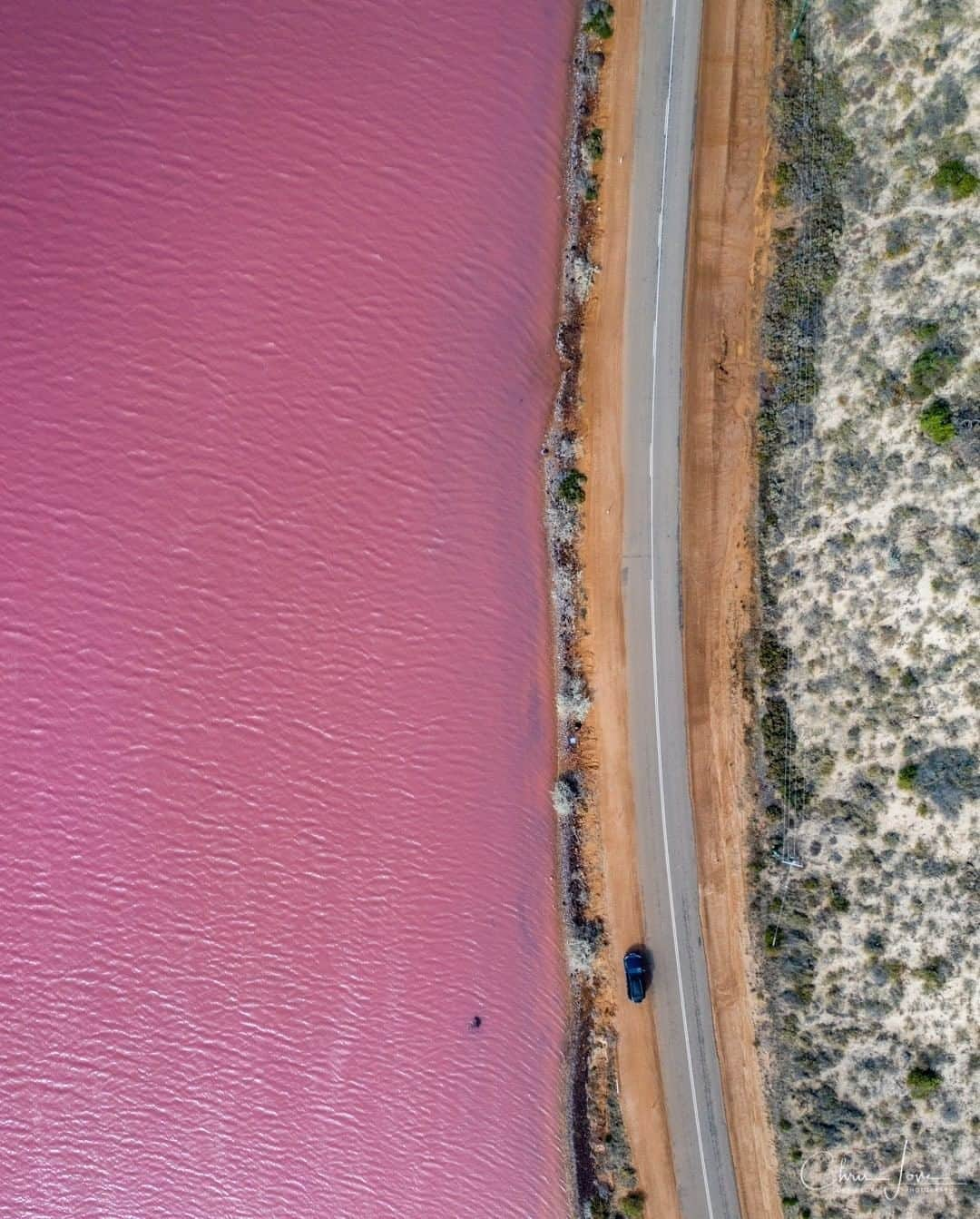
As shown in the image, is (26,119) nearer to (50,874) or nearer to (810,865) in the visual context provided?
(50,874)

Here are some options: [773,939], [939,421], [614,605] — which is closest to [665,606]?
[614,605]

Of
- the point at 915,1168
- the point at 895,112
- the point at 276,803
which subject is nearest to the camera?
the point at 895,112

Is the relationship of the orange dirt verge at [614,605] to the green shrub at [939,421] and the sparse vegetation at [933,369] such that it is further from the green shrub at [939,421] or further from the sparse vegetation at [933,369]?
the green shrub at [939,421]

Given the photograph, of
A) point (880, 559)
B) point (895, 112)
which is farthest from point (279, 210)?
point (880, 559)

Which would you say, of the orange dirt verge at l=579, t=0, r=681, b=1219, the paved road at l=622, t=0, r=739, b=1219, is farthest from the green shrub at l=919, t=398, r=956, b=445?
the orange dirt verge at l=579, t=0, r=681, b=1219

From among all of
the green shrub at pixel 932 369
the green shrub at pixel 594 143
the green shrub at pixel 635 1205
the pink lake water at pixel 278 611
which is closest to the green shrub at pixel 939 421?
the green shrub at pixel 932 369

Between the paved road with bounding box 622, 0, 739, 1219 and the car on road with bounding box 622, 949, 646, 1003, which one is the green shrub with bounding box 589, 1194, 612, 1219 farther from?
the car on road with bounding box 622, 949, 646, 1003
